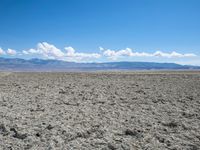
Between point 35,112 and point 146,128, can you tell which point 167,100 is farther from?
point 35,112

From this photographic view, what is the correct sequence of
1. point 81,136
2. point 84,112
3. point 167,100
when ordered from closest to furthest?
1. point 81,136
2. point 84,112
3. point 167,100

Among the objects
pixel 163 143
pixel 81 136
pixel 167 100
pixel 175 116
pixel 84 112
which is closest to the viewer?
pixel 163 143

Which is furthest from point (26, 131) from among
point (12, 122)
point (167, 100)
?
point (167, 100)

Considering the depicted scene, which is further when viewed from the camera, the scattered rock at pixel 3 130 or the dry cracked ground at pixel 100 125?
the scattered rock at pixel 3 130

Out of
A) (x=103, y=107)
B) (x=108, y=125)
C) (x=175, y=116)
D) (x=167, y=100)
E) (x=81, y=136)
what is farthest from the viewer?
(x=167, y=100)

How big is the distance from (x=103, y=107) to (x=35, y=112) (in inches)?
123

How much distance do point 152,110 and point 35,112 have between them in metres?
5.07

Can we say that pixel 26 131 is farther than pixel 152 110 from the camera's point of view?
No

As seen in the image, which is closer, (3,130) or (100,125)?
(3,130)

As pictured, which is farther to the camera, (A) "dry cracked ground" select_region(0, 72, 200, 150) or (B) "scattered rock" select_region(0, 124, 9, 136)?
(B) "scattered rock" select_region(0, 124, 9, 136)

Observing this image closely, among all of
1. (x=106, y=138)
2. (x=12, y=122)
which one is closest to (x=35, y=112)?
(x=12, y=122)

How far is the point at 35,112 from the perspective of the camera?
11.2 metres

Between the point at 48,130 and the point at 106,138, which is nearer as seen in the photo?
the point at 106,138

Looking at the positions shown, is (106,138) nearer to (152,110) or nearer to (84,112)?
(84,112)
